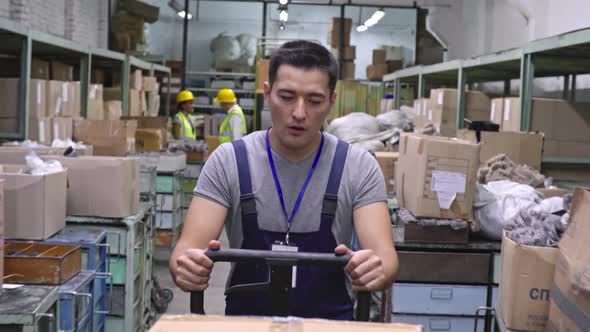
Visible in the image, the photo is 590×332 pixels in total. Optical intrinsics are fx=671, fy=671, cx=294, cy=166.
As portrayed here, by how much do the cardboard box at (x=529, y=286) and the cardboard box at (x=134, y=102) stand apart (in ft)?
24.3

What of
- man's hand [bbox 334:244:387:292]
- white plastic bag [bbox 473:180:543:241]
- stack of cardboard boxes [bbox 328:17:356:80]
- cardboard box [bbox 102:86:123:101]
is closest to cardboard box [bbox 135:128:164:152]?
cardboard box [bbox 102:86:123:101]

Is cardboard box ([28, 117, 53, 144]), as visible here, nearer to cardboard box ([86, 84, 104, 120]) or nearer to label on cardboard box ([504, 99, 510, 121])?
cardboard box ([86, 84, 104, 120])

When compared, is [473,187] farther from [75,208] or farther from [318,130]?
[75,208]

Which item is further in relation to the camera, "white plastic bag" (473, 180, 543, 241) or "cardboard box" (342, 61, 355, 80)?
"cardboard box" (342, 61, 355, 80)

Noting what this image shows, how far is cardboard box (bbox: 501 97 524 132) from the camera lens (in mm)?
4977

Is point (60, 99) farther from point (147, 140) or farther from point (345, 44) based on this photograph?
point (345, 44)

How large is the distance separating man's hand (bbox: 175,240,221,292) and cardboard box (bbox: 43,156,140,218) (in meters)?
1.99

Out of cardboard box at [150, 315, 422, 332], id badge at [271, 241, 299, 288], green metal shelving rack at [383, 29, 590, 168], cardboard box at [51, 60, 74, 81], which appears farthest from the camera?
cardboard box at [51, 60, 74, 81]

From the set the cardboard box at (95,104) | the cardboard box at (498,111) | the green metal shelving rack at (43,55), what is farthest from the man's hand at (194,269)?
the cardboard box at (95,104)

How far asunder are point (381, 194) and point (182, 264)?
68 centimetres

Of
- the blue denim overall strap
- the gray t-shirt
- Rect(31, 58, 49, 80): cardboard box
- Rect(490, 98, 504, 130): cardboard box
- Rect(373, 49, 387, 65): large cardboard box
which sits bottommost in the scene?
the blue denim overall strap

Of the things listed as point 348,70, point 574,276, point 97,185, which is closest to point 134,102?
point 348,70

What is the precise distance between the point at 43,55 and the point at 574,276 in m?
6.44

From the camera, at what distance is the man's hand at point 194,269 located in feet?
5.68
